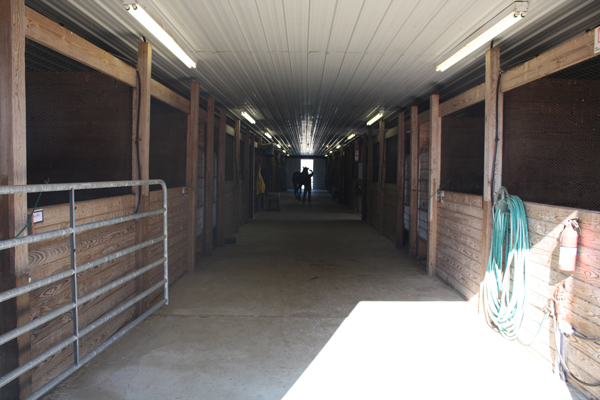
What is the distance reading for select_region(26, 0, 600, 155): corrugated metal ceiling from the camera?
9.95 feet

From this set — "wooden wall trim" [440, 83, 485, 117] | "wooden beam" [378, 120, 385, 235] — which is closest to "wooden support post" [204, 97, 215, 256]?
"wooden wall trim" [440, 83, 485, 117]

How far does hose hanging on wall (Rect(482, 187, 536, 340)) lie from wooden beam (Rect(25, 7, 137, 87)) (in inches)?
131

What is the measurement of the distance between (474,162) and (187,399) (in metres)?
5.07

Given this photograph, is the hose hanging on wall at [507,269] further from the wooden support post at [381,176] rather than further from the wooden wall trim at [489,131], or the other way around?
the wooden support post at [381,176]

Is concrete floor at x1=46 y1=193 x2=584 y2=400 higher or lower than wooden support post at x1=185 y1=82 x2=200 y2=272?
lower

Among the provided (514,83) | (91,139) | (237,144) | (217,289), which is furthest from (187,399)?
(237,144)

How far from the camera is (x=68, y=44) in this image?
2367mm

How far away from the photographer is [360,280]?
4.61m

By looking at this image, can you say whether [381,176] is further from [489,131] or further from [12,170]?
[12,170]

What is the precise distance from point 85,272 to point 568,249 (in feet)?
10.4

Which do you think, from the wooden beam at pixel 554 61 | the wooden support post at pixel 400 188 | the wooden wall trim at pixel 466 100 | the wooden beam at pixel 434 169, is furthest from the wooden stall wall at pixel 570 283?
the wooden support post at pixel 400 188

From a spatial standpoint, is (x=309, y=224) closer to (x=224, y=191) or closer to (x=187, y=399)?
(x=224, y=191)

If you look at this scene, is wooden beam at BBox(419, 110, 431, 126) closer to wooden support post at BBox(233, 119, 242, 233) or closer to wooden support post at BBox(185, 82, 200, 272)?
wooden support post at BBox(185, 82, 200, 272)

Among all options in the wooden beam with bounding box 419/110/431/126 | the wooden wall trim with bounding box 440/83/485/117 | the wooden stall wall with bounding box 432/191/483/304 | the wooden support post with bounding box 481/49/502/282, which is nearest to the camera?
the wooden support post with bounding box 481/49/502/282
